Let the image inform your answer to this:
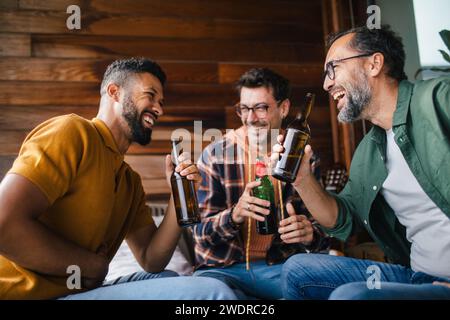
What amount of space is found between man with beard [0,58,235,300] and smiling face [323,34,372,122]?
0.55m

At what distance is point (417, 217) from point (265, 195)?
21.8 inches

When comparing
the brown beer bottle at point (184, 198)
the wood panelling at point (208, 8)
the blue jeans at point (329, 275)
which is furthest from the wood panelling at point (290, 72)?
the blue jeans at point (329, 275)

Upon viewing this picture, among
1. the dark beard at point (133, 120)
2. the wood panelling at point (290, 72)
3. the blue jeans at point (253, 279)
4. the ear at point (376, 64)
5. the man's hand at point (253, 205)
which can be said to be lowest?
the blue jeans at point (253, 279)

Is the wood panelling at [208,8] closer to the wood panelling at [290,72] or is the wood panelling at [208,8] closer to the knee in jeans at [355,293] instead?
the wood panelling at [290,72]

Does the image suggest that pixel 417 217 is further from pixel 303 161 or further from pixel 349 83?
pixel 349 83

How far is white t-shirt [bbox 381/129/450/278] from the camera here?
112cm

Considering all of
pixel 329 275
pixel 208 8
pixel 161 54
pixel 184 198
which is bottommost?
pixel 329 275

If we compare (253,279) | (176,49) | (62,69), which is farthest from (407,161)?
(62,69)

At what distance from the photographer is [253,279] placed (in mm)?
1574

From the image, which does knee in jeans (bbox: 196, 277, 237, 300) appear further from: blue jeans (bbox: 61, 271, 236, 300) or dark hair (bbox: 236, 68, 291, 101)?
dark hair (bbox: 236, 68, 291, 101)

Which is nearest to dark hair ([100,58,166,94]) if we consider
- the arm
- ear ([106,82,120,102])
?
ear ([106,82,120,102])

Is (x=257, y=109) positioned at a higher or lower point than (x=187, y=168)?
higher

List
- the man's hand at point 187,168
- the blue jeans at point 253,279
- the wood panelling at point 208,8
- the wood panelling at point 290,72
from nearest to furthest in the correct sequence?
the man's hand at point 187,168, the blue jeans at point 253,279, the wood panelling at point 208,8, the wood panelling at point 290,72

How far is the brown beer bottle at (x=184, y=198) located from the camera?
1.29m
